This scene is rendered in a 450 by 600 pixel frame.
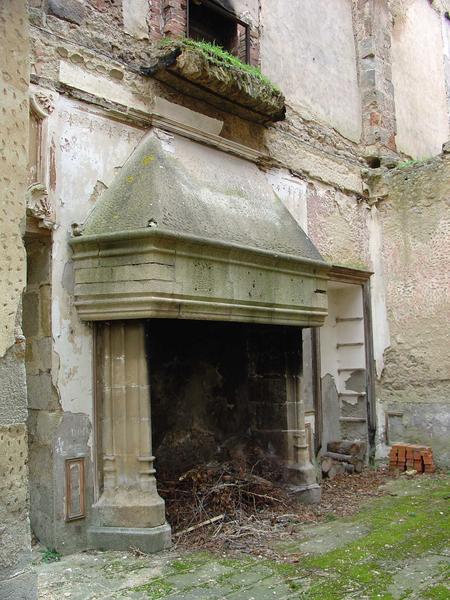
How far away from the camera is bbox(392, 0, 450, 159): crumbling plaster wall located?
10.5 meters

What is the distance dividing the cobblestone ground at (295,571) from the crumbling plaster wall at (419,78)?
677 cm

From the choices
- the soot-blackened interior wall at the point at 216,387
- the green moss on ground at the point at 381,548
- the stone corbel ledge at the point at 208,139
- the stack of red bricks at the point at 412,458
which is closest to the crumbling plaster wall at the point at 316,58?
the stone corbel ledge at the point at 208,139

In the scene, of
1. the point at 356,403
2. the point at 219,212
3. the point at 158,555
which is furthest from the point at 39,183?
the point at 356,403

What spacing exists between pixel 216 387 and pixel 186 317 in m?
2.09

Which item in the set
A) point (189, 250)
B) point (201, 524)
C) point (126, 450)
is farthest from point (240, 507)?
point (189, 250)

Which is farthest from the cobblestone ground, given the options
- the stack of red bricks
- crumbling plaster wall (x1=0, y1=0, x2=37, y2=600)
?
the stack of red bricks

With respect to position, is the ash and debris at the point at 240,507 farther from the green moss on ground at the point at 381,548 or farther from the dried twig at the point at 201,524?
the green moss on ground at the point at 381,548

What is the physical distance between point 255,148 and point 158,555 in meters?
4.56

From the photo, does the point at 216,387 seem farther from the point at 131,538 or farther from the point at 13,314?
the point at 13,314

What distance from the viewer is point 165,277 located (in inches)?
202

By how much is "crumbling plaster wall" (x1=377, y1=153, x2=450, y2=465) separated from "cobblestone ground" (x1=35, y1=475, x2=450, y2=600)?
2.96 metres

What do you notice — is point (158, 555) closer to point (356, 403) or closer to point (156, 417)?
point (156, 417)

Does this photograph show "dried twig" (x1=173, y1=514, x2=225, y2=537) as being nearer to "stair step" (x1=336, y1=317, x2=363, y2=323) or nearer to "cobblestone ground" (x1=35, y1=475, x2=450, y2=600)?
"cobblestone ground" (x1=35, y1=475, x2=450, y2=600)

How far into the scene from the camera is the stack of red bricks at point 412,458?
8289 millimetres
